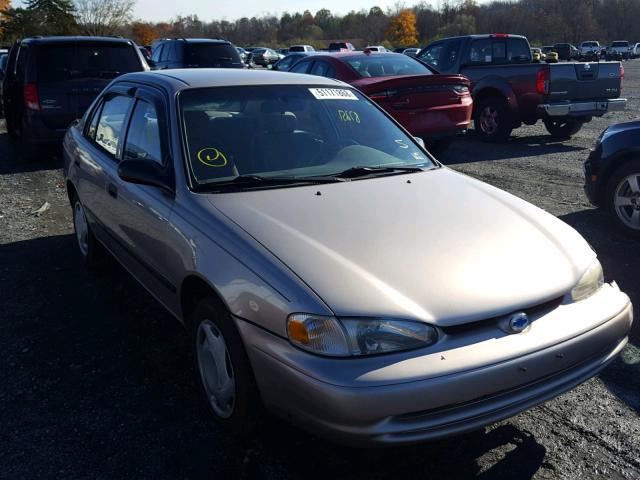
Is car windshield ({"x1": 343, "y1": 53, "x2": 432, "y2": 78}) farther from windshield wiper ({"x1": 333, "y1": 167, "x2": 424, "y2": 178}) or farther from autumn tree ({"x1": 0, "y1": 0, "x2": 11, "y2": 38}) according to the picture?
autumn tree ({"x1": 0, "y1": 0, "x2": 11, "y2": 38})

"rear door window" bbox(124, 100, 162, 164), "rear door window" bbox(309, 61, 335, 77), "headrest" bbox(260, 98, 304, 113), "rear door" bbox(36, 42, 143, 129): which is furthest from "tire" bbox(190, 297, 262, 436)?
"rear door window" bbox(309, 61, 335, 77)

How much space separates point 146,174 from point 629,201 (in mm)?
4516

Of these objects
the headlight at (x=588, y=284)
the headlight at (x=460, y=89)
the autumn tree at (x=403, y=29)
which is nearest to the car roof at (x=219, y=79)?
the headlight at (x=588, y=284)

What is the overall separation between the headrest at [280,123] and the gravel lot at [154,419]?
143 centimetres

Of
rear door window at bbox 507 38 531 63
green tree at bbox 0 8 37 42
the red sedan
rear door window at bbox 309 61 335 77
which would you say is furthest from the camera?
green tree at bbox 0 8 37 42

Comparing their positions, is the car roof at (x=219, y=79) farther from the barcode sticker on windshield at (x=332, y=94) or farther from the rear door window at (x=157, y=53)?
the rear door window at (x=157, y=53)

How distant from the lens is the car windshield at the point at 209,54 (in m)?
13.6

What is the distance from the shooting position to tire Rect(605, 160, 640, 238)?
227 inches

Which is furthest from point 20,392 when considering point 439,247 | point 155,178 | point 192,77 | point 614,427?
point 614,427

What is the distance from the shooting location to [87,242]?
5.12 meters

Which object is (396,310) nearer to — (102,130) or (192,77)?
(192,77)

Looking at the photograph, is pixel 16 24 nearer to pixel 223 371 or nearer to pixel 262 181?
pixel 262 181

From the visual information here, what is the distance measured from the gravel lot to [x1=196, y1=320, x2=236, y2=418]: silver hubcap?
0.52ft

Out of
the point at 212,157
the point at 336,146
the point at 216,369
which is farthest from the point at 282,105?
the point at 216,369
